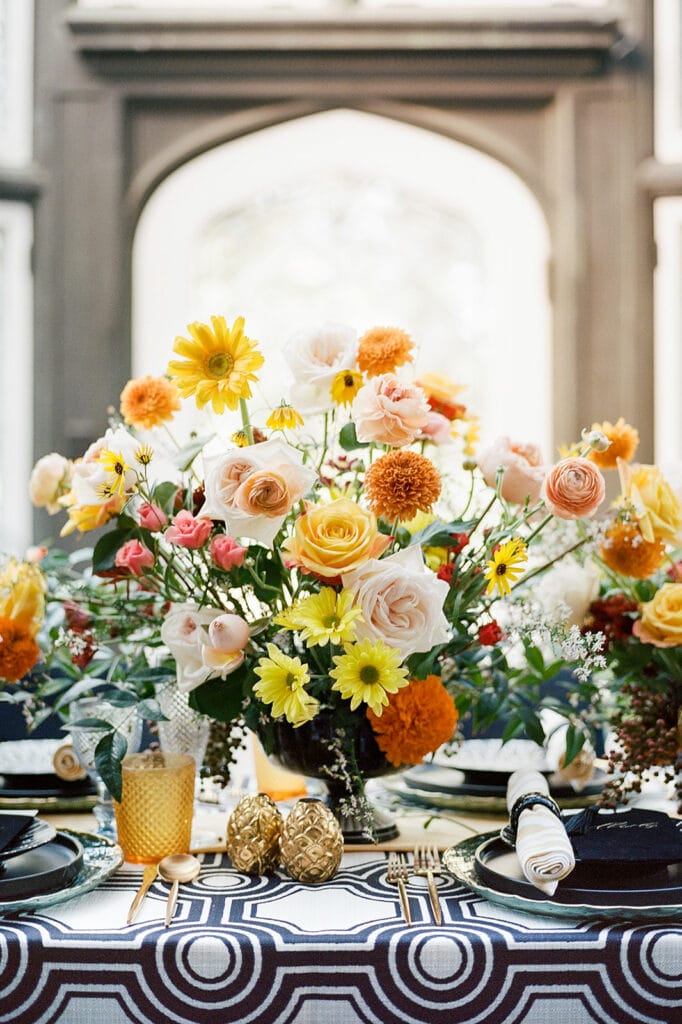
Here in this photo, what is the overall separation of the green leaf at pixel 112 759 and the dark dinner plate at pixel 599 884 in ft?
1.16

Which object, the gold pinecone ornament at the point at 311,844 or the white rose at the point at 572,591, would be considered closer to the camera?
the gold pinecone ornament at the point at 311,844

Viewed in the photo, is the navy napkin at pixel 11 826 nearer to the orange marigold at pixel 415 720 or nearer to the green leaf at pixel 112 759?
the green leaf at pixel 112 759

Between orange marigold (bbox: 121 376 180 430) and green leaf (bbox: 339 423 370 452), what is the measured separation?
18 centimetres

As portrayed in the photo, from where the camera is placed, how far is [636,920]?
883mm

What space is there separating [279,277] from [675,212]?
1391mm

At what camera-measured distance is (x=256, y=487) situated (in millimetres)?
951

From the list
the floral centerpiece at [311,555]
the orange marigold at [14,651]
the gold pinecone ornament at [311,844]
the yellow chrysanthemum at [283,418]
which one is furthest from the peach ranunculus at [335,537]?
the orange marigold at [14,651]

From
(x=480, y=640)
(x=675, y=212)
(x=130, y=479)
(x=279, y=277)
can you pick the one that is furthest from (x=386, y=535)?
(x=279, y=277)

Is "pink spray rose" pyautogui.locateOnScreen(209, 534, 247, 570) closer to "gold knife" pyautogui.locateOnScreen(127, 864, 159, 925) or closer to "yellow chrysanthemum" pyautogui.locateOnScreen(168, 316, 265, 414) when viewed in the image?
"yellow chrysanthemum" pyautogui.locateOnScreen(168, 316, 265, 414)

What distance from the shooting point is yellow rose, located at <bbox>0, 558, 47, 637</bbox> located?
1.12 metres

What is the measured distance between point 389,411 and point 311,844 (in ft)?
1.36

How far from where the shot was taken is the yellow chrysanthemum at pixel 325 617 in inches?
37.0

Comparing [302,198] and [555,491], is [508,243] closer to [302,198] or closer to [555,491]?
[302,198]

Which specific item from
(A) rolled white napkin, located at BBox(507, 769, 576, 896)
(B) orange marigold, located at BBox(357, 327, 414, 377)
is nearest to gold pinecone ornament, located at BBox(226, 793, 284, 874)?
(A) rolled white napkin, located at BBox(507, 769, 576, 896)
